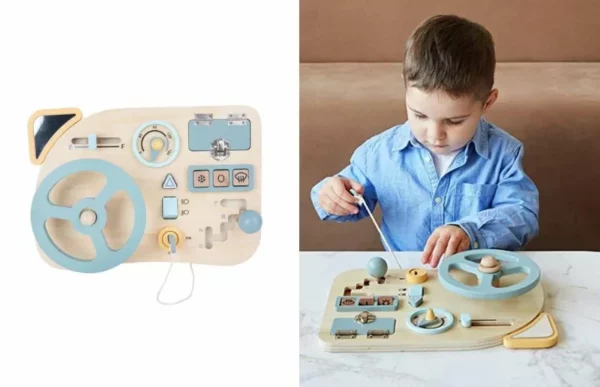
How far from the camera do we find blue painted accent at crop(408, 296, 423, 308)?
56 centimetres

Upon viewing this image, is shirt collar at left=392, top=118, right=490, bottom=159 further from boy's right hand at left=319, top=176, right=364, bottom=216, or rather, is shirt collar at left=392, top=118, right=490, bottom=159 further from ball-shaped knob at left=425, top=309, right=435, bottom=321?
ball-shaped knob at left=425, top=309, right=435, bottom=321

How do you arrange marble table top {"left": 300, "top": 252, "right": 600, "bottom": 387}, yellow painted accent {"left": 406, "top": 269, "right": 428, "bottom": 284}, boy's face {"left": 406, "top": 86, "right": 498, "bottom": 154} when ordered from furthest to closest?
boy's face {"left": 406, "top": 86, "right": 498, "bottom": 154}, yellow painted accent {"left": 406, "top": 269, "right": 428, "bottom": 284}, marble table top {"left": 300, "top": 252, "right": 600, "bottom": 387}

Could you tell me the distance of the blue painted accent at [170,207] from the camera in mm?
755

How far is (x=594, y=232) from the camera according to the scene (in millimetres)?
771

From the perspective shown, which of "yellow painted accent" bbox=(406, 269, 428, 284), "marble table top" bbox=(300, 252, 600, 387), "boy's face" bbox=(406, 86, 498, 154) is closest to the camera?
"marble table top" bbox=(300, 252, 600, 387)

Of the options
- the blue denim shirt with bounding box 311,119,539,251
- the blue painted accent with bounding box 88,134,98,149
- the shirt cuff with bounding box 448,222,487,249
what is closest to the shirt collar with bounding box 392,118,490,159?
the blue denim shirt with bounding box 311,119,539,251

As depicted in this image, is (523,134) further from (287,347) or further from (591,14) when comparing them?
(287,347)

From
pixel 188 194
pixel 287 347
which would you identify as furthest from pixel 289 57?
pixel 287 347

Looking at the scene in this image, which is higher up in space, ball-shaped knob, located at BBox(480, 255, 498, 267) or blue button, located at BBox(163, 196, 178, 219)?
ball-shaped knob, located at BBox(480, 255, 498, 267)

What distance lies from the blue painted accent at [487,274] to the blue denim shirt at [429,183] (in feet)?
0.44

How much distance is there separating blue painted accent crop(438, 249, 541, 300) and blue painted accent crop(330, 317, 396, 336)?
0.20 feet

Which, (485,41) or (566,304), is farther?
(485,41)

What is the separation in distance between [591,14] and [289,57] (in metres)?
0.31

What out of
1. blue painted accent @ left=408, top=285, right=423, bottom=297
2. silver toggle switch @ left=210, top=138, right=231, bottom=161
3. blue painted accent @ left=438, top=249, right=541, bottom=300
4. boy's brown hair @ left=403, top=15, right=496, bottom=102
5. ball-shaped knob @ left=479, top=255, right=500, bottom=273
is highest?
boy's brown hair @ left=403, top=15, right=496, bottom=102
